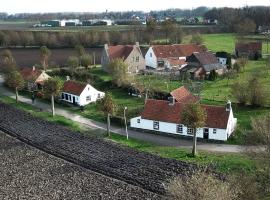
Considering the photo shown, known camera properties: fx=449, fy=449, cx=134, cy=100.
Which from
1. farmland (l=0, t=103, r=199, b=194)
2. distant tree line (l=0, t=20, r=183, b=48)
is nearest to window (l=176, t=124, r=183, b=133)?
farmland (l=0, t=103, r=199, b=194)

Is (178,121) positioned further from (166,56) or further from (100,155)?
(166,56)

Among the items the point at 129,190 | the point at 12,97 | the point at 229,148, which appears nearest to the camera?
the point at 129,190

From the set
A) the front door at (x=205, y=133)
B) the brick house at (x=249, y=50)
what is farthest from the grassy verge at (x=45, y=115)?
the brick house at (x=249, y=50)

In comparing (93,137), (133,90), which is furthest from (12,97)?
(93,137)

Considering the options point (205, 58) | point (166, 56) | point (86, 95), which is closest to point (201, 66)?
point (205, 58)

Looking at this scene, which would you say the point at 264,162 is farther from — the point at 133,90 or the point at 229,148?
the point at 133,90
